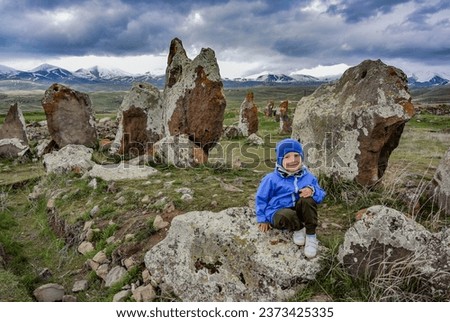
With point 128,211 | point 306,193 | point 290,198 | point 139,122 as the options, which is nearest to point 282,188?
point 290,198

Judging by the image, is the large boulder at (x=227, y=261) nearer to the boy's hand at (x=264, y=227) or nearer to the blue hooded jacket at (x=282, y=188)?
the boy's hand at (x=264, y=227)

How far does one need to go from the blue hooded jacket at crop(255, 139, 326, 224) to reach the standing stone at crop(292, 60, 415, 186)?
10.3 feet

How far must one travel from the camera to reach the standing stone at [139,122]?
15.4m

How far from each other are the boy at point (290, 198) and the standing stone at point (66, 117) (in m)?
12.8

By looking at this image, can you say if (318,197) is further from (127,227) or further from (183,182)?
(183,182)

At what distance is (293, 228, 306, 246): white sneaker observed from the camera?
4.88m

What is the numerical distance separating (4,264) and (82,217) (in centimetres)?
168

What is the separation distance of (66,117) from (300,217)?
13562 millimetres

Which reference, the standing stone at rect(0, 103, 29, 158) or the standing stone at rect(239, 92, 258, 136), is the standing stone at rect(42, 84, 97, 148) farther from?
the standing stone at rect(239, 92, 258, 136)

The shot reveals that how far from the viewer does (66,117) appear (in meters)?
16.2

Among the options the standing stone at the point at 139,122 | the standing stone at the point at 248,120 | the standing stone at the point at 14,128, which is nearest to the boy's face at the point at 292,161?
the standing stone at the point at 139,122

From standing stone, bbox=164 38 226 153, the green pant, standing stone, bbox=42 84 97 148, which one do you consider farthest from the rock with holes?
standing stone, bbox=42 84 97 148

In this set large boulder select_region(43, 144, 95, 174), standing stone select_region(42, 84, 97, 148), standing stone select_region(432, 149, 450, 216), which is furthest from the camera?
standing stone select_region(42, 84, 97, 148)

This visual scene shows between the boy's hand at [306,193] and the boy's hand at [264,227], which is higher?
the boy's hand at [306,193]
